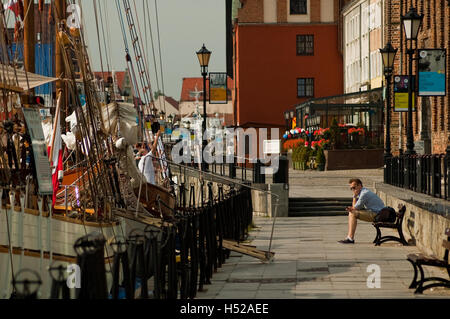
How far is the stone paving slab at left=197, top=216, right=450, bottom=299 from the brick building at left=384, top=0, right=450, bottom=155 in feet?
70.9

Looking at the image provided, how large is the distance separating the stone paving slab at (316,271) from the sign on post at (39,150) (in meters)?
2.54

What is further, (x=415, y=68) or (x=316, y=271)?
(x=415, y=68)

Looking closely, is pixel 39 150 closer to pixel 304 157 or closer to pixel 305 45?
pixel 304 157

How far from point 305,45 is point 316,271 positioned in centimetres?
6222

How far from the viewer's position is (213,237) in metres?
15.3

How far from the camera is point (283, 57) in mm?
76250

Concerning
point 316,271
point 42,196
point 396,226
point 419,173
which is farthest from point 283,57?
point 42,196

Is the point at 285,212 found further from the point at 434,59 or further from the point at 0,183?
the point at 0,183

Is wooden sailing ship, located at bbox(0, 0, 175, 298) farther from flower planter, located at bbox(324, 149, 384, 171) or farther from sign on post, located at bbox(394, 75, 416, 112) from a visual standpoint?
flower planter, located at bbox(324, 149, 384, 171)

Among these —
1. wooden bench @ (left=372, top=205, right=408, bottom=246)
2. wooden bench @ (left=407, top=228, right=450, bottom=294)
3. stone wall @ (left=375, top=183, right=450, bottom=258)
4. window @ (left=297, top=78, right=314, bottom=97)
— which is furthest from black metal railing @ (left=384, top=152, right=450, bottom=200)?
window @ (left=297, top=78, right=314, bottom=97)

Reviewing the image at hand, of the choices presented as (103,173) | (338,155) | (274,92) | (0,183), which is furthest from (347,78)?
(0,183)

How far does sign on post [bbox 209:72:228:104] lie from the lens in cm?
4928
